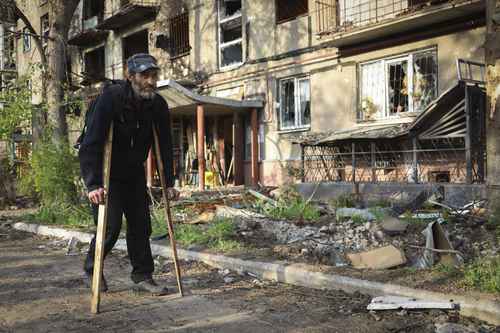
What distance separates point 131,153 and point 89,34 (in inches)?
868

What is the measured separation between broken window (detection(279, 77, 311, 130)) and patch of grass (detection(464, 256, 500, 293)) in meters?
11.4

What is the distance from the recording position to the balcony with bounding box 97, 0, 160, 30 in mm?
20594

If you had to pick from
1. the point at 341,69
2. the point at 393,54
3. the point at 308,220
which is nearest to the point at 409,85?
the point at 393,54

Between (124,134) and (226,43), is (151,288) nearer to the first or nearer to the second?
(124,134)

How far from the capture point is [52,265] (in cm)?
634

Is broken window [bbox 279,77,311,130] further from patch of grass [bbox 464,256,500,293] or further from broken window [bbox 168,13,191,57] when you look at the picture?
patch of grass [bbox 464,256,500,293]

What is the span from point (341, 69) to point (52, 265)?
1018 centimetres

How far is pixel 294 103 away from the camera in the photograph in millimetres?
16031

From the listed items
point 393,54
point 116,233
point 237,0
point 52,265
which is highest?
point 237,0

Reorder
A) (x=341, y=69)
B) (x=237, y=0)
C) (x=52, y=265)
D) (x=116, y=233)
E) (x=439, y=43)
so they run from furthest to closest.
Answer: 1. (x=237, y=0)
2. (x=341, y=69)
3. (x=439, y=43)
4. (x=52, y=265)
5. (x=116, y=233)

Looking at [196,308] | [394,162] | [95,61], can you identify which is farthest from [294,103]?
[95,61]

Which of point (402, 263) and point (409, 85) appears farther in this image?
point (409, 85)

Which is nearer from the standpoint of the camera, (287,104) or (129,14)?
(287,104)

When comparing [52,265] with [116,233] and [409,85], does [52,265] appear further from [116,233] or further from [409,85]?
[409,85]
